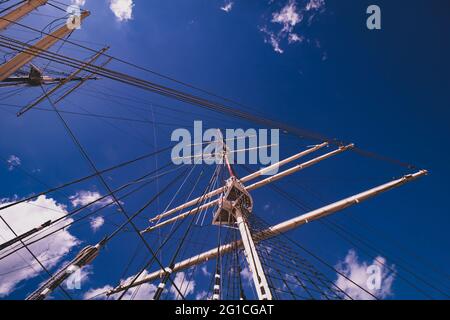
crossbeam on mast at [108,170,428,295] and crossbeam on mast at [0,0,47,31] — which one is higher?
crossbeam on mast at [0,0,47,31]

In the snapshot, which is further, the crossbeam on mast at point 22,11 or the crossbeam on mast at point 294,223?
the crossbeam on mast at point 294,223

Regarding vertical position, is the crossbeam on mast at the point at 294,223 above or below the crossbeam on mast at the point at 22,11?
below

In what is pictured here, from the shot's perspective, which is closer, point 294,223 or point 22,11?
point 22,11

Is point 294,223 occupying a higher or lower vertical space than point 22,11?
lower

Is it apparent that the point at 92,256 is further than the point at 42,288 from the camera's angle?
Yes

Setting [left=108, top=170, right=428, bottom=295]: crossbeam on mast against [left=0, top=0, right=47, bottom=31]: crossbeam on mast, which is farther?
[left=108, top=170, right=428, bottom=295]: crossbeam on mast
